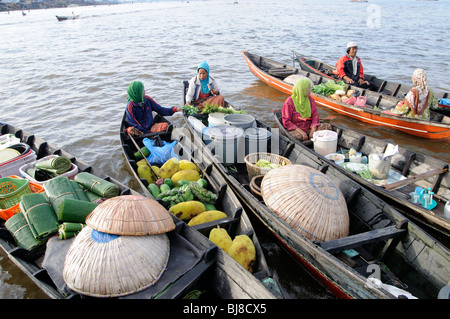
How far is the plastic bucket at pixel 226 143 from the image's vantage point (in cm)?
544

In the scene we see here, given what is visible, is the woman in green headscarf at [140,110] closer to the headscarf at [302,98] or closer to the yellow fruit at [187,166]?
the yellow fruit at [187,166]

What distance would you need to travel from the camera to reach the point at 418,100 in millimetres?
7273

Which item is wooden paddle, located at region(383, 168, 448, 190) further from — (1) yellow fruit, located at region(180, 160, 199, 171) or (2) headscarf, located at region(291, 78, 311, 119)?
(1) yellow fruit, located at region(180, 160, 199, 171)

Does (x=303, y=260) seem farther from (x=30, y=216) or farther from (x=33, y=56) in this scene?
(x=33, y=56)

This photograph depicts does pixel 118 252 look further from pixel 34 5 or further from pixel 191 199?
pixel 34 5

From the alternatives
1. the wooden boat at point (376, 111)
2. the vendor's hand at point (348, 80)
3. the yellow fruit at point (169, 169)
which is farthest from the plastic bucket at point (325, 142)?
the vendor's hand at point (348, 80)

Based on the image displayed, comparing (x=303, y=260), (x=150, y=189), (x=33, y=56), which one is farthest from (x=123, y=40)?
(x=303, y=260)

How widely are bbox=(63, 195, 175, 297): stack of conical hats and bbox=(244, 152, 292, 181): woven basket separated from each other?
221 centimetres

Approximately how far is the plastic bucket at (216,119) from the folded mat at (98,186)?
2816mm

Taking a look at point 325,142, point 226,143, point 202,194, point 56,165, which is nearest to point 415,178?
point 325,142

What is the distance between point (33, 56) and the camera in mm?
19922

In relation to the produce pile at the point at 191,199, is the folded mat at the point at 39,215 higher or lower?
higher
